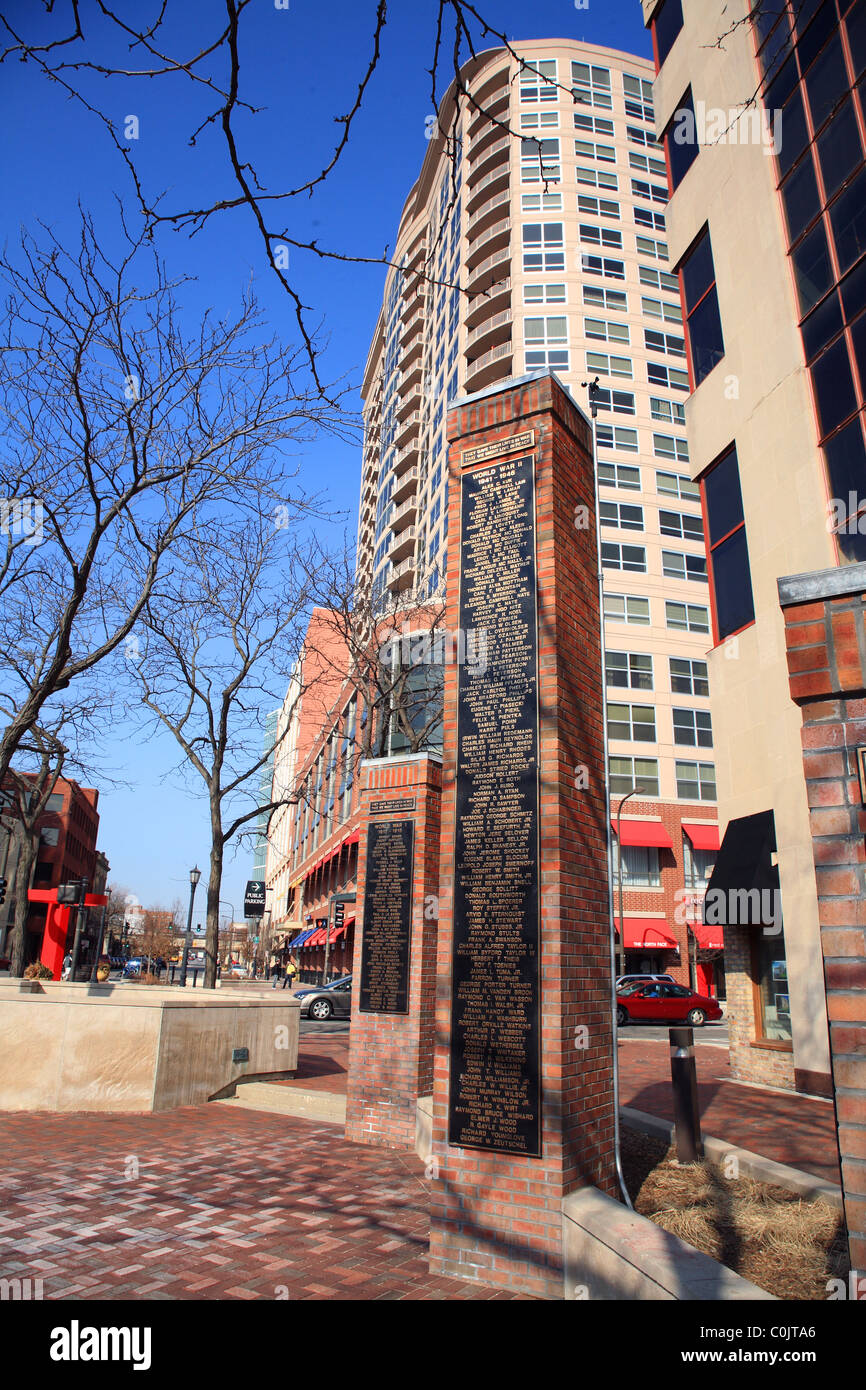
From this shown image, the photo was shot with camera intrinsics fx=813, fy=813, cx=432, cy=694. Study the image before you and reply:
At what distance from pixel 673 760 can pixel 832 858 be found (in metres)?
38.1

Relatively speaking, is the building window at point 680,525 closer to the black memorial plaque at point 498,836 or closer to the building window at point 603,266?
the building window at point 603,266

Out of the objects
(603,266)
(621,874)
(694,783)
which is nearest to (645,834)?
(621,874)

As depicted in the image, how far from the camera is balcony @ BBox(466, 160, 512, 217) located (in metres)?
48.0

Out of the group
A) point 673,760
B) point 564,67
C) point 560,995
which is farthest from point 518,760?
point 564,67

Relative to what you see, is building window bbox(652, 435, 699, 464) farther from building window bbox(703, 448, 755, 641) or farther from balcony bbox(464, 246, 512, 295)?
building window bbox(703, 448, 755, 641)

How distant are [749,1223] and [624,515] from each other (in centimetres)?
3942

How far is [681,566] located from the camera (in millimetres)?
41938

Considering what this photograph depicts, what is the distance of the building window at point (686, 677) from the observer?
4047 centimetres

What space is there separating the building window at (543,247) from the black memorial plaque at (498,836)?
4492 cm

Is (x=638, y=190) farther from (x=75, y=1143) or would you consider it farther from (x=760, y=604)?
(x=75, y=1143)

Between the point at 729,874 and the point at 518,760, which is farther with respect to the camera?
the point at 729,874

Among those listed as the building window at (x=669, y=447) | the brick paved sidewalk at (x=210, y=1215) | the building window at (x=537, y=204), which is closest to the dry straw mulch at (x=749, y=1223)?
the brick paved sidewalk at (x=210, y=1215)

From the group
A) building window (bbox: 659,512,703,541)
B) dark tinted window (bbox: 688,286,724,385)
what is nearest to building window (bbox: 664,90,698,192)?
dark tinted window (bbox: 688,286,724,385)
